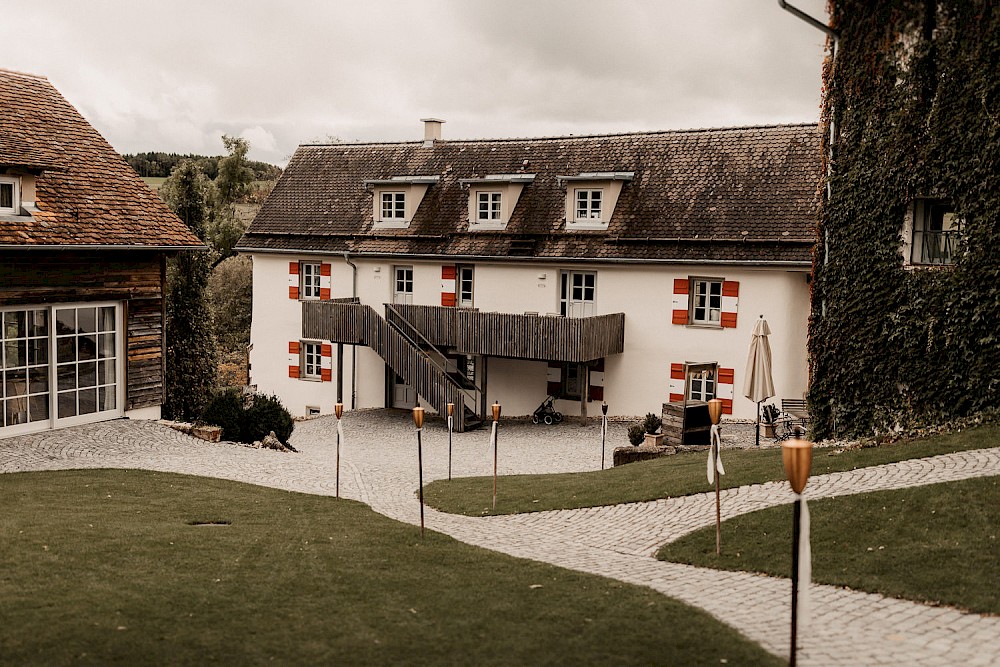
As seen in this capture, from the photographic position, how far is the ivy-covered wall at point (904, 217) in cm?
1520

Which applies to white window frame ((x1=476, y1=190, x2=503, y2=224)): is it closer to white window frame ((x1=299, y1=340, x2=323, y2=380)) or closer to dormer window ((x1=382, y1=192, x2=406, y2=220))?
dormer window ((x1=382, y1=192, x2=406, y2=220))

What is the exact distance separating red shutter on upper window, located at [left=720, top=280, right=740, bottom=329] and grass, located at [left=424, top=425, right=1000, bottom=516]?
27.7 feet

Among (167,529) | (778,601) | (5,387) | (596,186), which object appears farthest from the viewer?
(596,186)

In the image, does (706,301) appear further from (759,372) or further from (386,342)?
(386,342)

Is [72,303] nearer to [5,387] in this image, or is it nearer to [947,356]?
[5,387]

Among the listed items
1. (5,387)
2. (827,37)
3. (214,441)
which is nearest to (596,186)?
(827,37)

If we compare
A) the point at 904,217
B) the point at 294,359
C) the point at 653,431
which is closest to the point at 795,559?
the point at 904,217

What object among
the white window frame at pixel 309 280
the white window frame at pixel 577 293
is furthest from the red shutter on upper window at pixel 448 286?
the white window frame at pixel 309 280

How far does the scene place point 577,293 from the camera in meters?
27.5

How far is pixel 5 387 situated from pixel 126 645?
12.9 m

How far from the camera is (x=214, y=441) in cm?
2050

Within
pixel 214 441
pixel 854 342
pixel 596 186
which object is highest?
pixel 596 186

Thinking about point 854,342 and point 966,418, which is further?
point 854,342

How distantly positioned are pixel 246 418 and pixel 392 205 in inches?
456
